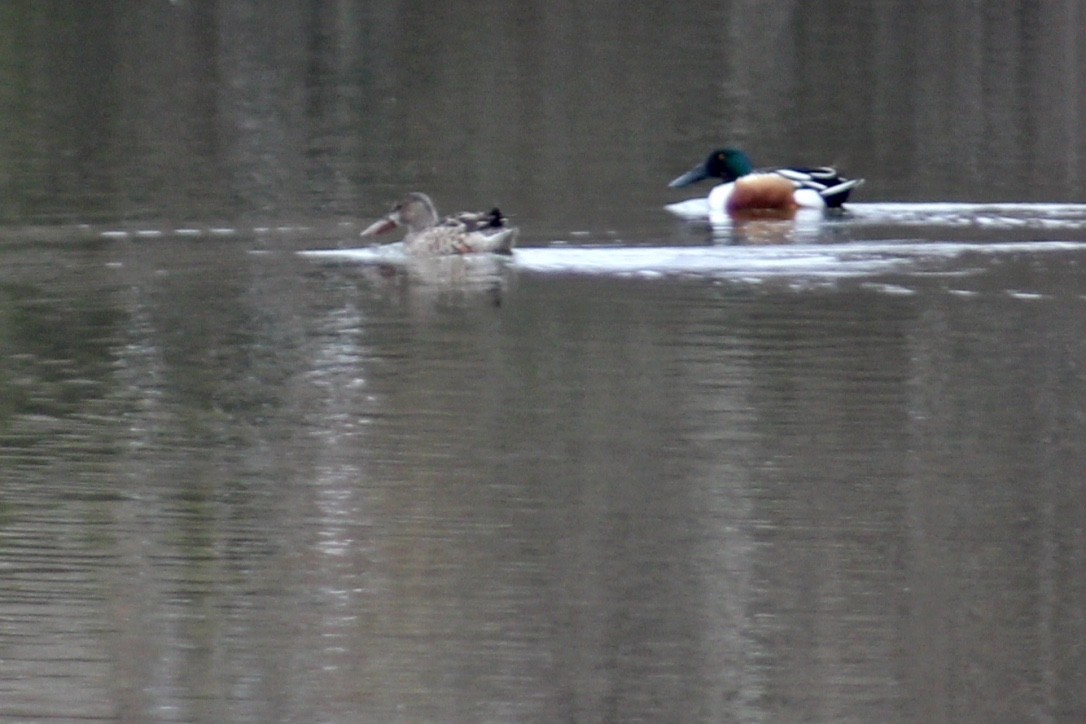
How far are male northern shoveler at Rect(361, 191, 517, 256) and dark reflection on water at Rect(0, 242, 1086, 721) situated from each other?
1416 mm

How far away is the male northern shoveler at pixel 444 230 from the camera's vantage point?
1555 centimetres

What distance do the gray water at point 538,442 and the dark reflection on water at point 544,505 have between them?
0.02m

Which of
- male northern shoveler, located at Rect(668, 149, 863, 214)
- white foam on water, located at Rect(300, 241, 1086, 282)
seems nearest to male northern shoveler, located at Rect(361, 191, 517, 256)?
white foam on water, located at Rect(300, 241, 1086, 282)

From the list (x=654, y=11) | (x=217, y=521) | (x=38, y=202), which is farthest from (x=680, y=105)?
(x=217, y=521)

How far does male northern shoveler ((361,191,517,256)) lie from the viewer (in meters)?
15.5

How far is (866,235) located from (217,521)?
29.2ft

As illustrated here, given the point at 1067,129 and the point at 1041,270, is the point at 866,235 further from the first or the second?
the point at 1067,129

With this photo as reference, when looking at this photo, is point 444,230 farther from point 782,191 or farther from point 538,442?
point 538,442

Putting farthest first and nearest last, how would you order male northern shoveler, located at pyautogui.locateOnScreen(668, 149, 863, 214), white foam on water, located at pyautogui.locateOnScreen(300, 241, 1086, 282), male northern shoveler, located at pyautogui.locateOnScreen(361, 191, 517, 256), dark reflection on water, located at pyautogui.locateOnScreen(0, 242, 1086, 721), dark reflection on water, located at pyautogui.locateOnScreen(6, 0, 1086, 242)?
dark reflection on water, located at pyautogui.locateOnScreen(6, 0, 1086, 242)
male northern shoveler, located at pyautogui.locateOnScreen(668, 149, 863, 214)
male northern shoveler, located at pyautogui.locateOnScreen(361, 191, 517, 256)
white foam on water, located at pyautogui.locateOnScreen(300, 241, 1086, 282)
dark reflection on water, located at pyautogui.locateOnScreen(0, 242, 1086, 721)

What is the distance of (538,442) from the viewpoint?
10125mm

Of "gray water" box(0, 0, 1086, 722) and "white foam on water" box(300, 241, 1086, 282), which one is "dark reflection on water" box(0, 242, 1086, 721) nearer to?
"gray water" box(0, 0, 1086, 722)

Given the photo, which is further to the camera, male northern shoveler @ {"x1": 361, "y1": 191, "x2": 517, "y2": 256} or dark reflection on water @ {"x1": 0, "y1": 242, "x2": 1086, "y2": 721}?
male northern shoveler @ {"x1": 361, "y1": 191, "x2": 517, "y2": 256}

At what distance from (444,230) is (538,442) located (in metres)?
5.93

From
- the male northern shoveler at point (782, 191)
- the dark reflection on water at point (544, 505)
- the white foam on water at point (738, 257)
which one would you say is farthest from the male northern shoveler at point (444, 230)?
the male northern shoveler at point (782, 191)
